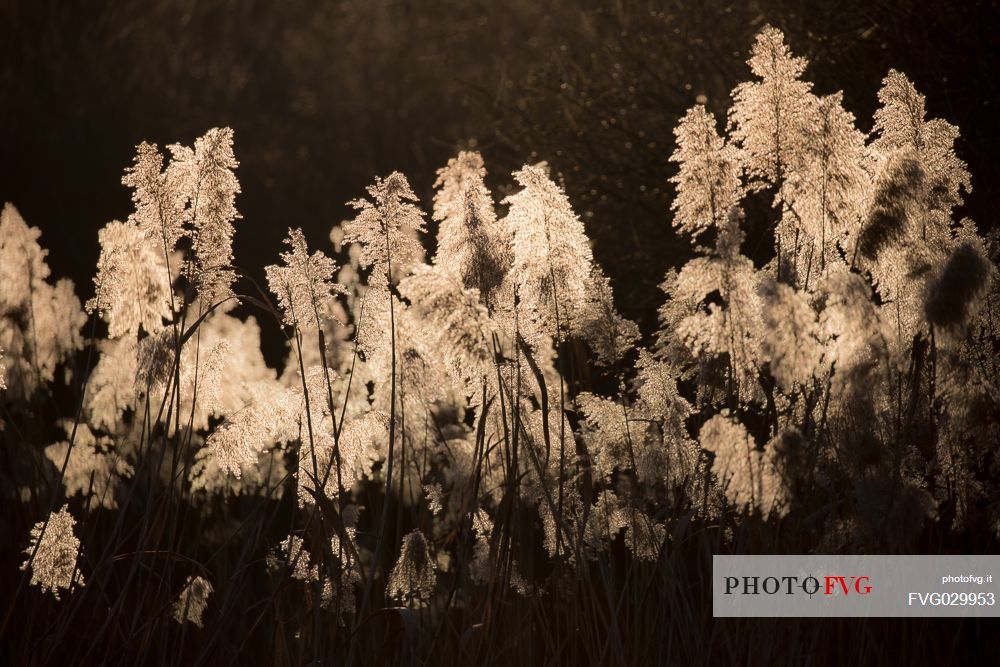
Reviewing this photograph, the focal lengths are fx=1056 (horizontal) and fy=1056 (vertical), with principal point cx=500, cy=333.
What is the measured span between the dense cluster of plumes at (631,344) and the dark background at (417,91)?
2095 mm

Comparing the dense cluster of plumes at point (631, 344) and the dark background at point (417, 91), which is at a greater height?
the dark background at point (417, 91)

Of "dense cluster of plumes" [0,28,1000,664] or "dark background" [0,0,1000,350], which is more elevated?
"dark background" [0,0,1000,350]

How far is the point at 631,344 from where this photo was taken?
92.7 inches

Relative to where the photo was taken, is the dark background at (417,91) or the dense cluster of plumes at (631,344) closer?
the dense cluster of plumes at (631,344)

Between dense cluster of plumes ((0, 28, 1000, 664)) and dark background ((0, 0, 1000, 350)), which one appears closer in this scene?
dense cluster of plumes ((0, 28, 1000, 664))

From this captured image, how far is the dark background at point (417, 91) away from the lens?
522 cm

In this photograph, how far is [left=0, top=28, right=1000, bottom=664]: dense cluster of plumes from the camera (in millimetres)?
1852

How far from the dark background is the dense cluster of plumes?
6.87 feet

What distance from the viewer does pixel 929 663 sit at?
7.32 ft

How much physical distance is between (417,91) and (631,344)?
1583 centimetres

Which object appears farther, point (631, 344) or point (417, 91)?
point (417, 91)

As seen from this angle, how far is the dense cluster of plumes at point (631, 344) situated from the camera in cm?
185

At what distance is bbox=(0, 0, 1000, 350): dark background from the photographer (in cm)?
522

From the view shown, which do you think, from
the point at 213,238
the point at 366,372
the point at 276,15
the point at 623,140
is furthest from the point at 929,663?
the point at 276,15
